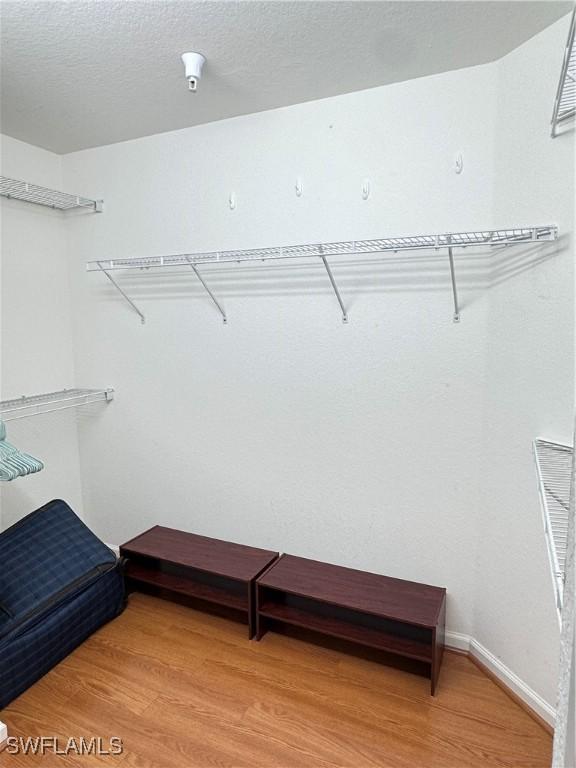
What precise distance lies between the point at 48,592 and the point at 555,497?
1972 mm

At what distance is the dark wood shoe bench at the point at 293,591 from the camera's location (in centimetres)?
184

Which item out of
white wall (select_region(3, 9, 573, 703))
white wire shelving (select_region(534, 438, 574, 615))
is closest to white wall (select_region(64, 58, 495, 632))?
white wall (select_region(3, 9, 573, 703))

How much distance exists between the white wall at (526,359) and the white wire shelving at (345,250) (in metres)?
0.10

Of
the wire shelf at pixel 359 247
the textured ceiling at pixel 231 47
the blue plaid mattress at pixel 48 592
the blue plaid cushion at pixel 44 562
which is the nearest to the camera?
the textured ceiling at pixel 231 47

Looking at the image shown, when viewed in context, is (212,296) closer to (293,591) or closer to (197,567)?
(197,567)

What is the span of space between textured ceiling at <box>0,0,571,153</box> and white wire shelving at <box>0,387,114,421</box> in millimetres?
1373

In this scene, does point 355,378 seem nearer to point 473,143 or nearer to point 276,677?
point 473,143

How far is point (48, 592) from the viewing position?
6.46ft

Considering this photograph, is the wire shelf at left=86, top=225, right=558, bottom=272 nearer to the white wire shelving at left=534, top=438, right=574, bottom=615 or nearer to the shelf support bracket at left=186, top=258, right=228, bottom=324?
the shelf support bracket at left=186, top=258, right=228, bottom=324

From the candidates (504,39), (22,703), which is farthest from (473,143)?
(22,703)

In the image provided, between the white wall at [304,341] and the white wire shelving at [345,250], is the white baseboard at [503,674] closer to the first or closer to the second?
the white wall at [304,341]

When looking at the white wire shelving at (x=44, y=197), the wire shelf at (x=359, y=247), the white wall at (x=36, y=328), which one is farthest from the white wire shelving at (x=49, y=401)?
the white wire shelving at (x=44, y=197)

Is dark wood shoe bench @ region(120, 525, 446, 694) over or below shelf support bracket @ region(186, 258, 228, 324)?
below

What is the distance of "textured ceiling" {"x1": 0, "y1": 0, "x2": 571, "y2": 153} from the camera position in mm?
1405
